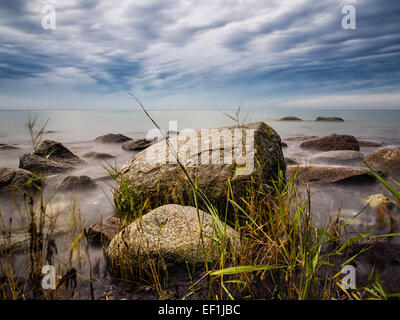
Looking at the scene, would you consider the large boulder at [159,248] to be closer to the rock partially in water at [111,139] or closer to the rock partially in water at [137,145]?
→ the rock partially in water at [137,145]

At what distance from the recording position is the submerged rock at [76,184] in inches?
216

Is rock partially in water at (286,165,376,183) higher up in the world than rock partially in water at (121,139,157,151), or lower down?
lower down

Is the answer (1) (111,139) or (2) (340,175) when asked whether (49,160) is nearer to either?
(1) (111,139)

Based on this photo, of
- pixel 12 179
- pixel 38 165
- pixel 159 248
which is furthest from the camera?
pixel 38 165

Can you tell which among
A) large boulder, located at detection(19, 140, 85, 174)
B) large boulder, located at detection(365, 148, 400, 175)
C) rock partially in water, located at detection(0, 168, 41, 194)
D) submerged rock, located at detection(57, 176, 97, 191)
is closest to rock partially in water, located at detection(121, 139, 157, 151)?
large boulder, located at detection(19, 140, 85, 174)

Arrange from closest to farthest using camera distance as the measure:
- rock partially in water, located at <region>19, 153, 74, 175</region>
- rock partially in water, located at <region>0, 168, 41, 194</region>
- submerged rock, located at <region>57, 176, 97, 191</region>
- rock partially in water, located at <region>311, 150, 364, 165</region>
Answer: rock partially in water, located at <region>0, 168, 41, 194</region> < submerged rock, located at <region>57, 176, 97, 191</region> < rock partially in water, located at <region>19, 153, 74, 175</region> < rock partially in water, located at <region>311, 150, 364, 165</region>

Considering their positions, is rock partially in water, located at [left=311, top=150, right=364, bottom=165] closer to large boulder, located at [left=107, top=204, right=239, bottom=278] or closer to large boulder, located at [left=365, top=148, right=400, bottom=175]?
large boulder, located at [left=365, top=148, right=400, bottom=175]

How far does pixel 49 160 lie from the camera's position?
23.7ft

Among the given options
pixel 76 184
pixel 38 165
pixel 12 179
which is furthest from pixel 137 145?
pixel 12 179

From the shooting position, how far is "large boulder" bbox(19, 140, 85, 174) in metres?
6.58

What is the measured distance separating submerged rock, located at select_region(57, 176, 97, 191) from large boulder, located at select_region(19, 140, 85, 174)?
1.12 meters

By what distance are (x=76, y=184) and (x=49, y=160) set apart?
7.56 feet

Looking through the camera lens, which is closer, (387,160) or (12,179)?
(12,179)
